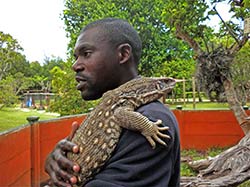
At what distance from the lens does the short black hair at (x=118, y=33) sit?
3.77ft

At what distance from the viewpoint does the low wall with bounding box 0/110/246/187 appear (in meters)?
3.91

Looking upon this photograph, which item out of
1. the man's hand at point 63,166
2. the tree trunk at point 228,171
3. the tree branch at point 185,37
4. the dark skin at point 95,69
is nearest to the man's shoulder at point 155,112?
the dark skin at point 95,69

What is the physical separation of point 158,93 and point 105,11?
1730 cm

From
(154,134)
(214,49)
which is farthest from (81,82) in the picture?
(214,49)

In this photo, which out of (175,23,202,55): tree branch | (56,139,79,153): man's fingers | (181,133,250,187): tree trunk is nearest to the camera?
(56,139,79,153): man's fingers

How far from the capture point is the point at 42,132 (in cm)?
500

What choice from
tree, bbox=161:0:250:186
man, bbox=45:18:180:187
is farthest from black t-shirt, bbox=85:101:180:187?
tree, bbox=161:0:250:186

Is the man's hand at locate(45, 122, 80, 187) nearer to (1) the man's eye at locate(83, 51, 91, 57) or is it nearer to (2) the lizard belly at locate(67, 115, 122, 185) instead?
(2) the lizard belly at locate(67, 115, 122, 185)

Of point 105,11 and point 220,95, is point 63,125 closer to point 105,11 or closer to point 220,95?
point 220,95

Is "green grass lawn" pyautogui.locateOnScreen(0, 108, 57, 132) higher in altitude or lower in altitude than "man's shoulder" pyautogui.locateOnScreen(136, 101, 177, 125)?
lower

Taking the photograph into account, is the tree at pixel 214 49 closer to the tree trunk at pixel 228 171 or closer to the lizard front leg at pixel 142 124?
the tree trunk at pixel 228 171

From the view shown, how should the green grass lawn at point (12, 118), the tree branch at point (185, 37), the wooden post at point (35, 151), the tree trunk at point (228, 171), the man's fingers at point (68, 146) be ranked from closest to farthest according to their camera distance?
the man's fingers at point (68, 146), the tree trunk at point (228, 171), the wooden post at point (35, 151), the tree branch at point (185, 37), the green grass lawn at point (12, 118)

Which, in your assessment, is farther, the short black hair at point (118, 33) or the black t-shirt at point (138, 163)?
the short black hair at point (118, 33)

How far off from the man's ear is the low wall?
273 centimetres
